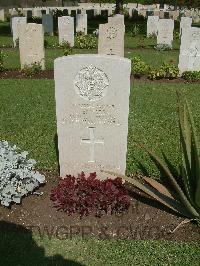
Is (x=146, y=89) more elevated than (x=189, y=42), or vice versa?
(x=189, y=42)

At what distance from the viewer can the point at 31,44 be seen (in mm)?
11492

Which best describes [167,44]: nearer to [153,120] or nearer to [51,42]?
[51,42]

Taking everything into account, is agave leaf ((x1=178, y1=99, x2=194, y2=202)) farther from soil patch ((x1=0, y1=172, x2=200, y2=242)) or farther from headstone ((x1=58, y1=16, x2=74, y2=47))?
headstone ((x1=58, y1=16, x2=74, y2=47))

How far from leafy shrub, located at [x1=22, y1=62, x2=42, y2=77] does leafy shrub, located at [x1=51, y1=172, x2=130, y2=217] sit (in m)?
7.30

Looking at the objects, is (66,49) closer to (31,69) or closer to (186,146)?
(31,69)

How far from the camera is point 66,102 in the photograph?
436 cm

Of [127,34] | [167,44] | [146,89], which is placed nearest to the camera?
[146,89]

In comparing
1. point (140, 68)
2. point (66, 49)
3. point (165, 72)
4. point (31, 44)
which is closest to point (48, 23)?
point (66, 49)

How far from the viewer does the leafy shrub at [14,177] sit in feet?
14.5

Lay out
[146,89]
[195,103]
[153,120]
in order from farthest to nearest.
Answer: [146,89], [195,103], [153,120]

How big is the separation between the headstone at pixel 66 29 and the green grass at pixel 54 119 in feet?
20.7

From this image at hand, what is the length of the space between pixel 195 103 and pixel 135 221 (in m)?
5.06

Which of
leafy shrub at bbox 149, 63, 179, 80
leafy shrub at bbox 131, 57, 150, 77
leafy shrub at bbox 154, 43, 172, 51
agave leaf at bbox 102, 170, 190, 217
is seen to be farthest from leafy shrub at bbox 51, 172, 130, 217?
leafy shrub at bbox 154, 43, 172, 51

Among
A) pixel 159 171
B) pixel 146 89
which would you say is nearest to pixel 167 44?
pixel 146 89
